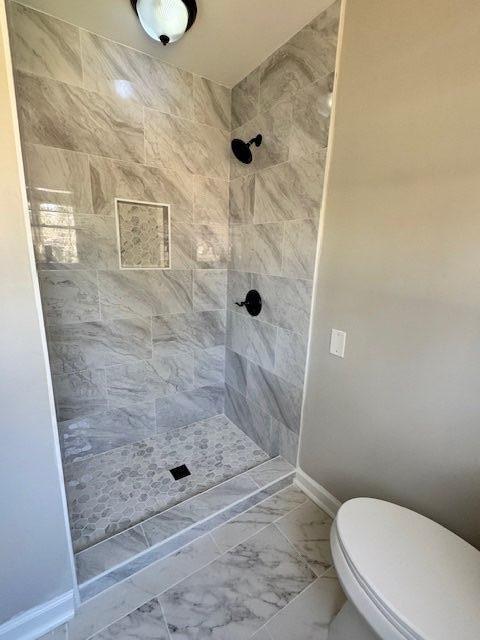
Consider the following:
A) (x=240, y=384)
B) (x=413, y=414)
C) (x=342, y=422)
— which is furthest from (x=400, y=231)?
(x=240, y=384)

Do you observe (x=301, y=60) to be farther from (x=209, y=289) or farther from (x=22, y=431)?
(x=22, y=431)

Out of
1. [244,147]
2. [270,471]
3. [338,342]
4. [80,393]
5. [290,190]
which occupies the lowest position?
[270,471]

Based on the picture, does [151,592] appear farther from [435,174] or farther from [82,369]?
[435,174]

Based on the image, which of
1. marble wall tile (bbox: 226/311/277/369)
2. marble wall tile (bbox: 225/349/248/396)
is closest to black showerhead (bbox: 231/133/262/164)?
marble wall tile (bbox: 226/311/277/369)

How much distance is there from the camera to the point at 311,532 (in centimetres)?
138

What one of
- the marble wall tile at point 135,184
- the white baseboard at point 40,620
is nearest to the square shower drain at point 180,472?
the white baseboard at point 40,620

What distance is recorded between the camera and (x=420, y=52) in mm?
961

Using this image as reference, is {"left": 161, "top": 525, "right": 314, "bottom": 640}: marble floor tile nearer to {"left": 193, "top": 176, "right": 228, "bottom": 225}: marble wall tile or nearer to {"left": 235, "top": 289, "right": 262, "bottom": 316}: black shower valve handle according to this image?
{"left": 235, "top": 289, "right": 262, "bottom": 316}: black shower valve handle

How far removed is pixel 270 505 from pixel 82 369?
4.46ft

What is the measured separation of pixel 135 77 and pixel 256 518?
2.50m

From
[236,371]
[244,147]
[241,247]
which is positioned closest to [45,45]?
[244,147]

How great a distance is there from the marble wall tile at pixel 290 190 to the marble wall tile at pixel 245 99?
418 mm

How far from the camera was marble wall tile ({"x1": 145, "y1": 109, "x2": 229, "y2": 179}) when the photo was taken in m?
1.68

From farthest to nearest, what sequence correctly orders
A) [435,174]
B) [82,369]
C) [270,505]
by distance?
[82,369] → [270,505] → [435,174]
